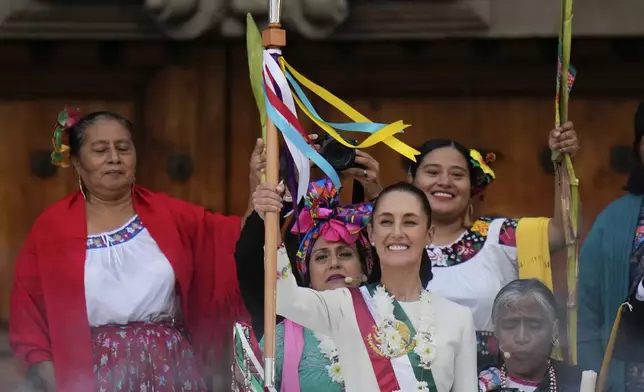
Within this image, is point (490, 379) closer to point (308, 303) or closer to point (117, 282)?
point (308, 303)

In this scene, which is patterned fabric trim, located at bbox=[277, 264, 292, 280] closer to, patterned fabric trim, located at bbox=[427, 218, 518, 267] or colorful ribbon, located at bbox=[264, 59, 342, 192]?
colorful ribbon, located at bbox=[264, 59, 342, 192]

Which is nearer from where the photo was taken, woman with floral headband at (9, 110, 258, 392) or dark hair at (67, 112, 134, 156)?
woman with floral headband at (9, 110, 258, 392)

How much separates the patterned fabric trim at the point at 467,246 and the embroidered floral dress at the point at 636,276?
0.35 meters

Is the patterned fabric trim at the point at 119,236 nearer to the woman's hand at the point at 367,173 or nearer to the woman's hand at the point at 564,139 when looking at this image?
the woman's hand at the point at 367,173

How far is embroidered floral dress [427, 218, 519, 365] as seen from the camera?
531 cm

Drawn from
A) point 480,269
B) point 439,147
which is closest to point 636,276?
point 480,269

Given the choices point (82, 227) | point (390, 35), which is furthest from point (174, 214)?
point (390, 35)

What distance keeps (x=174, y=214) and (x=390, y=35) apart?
3.40 ft

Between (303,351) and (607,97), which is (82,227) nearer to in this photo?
(303,351)

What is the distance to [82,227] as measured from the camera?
18.0 feet

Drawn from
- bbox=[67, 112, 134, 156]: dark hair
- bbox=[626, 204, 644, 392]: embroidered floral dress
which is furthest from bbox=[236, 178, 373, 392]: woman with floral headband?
bbox=[626, 204, 644, 392]: embroidered floral dress

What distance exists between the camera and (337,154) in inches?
207

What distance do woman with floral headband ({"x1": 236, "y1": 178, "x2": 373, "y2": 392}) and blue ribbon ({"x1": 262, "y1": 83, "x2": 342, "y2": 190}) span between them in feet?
0.88

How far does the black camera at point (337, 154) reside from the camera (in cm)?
525
